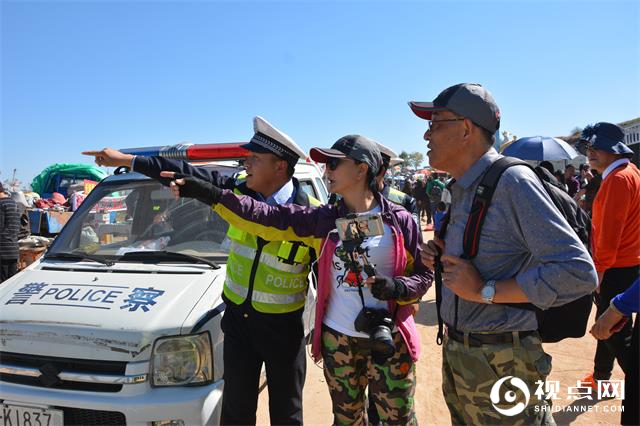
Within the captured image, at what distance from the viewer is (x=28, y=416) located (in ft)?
7.96

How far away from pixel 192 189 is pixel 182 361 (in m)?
1.04

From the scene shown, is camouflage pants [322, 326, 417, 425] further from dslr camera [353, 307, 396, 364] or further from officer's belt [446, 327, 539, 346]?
officer's belt [446, 327, 539, 346]

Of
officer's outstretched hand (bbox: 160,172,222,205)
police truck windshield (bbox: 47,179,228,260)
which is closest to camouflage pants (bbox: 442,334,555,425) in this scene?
officer's outstretched hand (bbox: 160,172,222,205)

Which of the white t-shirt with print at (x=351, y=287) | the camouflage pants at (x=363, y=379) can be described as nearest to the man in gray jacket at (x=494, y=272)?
the camouflage pants at (x=363, y=379)

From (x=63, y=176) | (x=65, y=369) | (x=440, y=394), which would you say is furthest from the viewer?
(x=63, y=176)

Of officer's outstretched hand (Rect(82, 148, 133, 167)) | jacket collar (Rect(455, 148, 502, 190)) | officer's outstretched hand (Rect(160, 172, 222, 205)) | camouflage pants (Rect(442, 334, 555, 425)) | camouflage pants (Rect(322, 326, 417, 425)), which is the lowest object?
camouflage pants (Rect(322, 326, 417, 425))

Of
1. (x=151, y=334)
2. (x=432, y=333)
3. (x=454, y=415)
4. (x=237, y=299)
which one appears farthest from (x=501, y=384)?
(x=432, y=333)

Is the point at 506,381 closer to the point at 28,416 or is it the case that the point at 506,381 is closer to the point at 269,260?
the point at 269,260

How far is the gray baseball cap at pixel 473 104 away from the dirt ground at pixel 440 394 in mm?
2751

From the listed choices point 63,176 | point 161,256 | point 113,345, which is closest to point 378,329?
point 113,345

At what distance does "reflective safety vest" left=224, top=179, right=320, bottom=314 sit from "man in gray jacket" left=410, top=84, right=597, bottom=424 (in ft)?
3.06

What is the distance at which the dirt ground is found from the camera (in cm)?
357

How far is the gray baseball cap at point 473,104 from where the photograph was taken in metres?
1.74

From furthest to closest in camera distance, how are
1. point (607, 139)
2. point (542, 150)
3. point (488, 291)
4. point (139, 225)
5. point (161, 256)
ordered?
A: point (542, 150), point (139, 225), point (607, 139), point (161, 256), point (488, 291)
